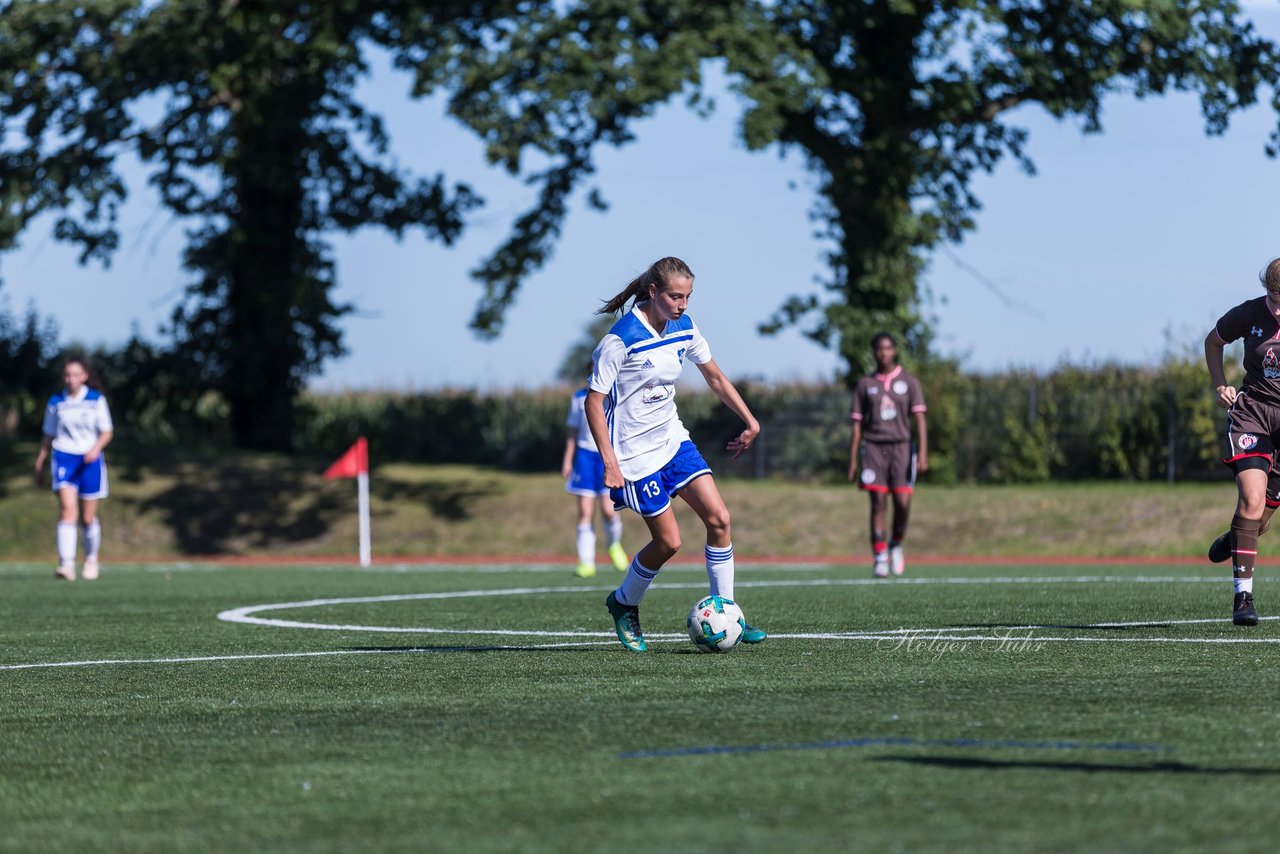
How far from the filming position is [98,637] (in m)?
11.0

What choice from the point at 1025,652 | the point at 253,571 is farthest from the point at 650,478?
the point at 253,571

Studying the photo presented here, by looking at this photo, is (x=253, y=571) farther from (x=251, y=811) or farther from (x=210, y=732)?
(x=251, y=811)

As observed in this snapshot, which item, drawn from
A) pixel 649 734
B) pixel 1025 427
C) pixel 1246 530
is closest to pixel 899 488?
pixel 1246 530

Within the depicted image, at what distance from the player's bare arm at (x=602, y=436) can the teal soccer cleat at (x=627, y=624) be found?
73 cm

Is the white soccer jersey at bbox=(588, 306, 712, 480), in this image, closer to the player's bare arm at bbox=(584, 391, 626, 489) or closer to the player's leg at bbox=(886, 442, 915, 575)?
the player's bare arm at bbox=(584, 391, 626, 489)

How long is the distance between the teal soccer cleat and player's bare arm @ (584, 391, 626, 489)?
2.40 ft

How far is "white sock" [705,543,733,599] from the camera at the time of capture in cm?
930

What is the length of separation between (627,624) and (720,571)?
0.55 meters

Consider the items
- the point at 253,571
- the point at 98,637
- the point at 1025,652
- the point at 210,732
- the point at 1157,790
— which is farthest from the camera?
the point at 253,571

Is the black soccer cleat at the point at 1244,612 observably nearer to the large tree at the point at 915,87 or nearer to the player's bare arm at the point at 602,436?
the player's bare arm at the point at 602,436

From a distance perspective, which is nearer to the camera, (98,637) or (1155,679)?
(1155,679)

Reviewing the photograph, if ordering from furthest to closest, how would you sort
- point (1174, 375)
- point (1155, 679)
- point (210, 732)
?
point (1174, 375)
point (1155, 679)
point (210, 732)

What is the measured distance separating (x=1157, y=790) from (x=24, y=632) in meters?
8.54

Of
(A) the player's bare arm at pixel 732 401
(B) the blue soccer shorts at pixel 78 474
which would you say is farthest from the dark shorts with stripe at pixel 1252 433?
(B) the blue soccer shorts at pixel 78 474
